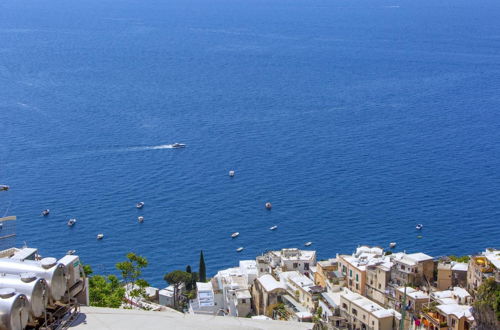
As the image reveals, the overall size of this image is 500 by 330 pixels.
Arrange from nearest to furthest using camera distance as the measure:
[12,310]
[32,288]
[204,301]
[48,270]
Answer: [12,310]
[32,288]
[48,270]
[204,301]

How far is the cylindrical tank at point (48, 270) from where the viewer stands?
984 centimetres

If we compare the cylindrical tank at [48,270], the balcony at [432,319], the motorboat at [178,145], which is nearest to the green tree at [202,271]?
the balcony at [432,319]

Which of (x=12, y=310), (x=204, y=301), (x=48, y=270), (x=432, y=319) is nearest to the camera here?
(x=12, y=310)

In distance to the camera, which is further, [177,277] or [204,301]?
[177,277]

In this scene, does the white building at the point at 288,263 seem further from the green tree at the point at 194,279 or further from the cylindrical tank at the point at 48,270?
the cylindrical tank at the point at 48,270

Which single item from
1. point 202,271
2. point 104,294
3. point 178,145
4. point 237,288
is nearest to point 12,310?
point 104,294

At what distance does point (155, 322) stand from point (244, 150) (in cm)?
6701

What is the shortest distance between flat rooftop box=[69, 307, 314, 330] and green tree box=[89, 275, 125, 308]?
1147cm

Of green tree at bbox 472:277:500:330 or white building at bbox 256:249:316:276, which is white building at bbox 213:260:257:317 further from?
green tree at bbox 472:277:500:330

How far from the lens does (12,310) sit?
8703 mm

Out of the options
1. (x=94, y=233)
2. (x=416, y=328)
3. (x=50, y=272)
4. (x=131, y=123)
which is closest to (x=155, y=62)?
(x=131, y=123)

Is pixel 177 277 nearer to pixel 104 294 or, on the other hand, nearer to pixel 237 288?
pixel 237 288

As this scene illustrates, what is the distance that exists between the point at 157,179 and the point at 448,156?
3130 cm

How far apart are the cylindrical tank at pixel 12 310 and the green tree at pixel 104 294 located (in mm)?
12767
